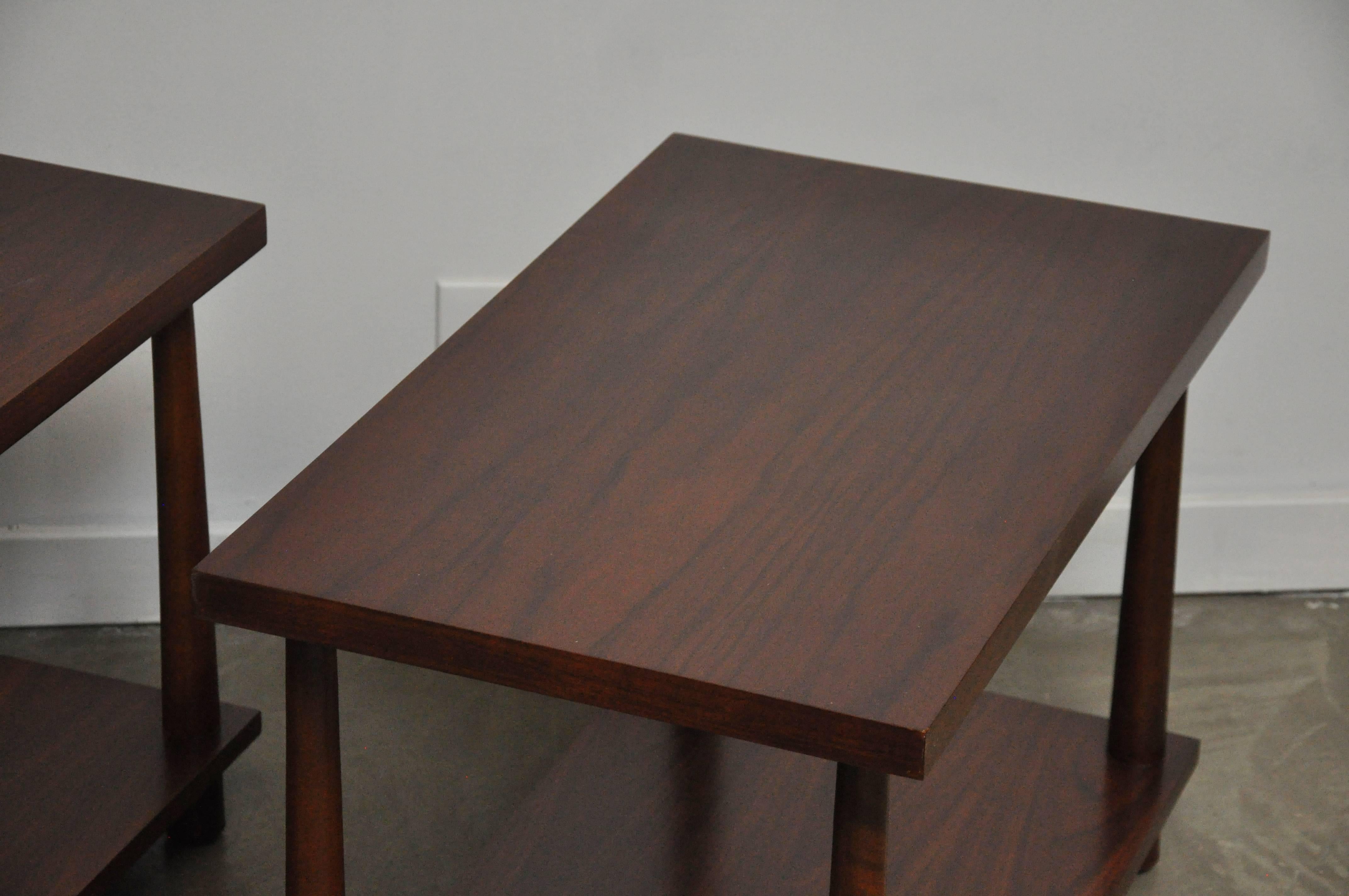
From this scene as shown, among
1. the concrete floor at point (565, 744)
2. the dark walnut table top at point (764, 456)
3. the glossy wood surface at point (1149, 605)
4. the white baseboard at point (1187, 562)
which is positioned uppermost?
the dark walnut table top at point (764, 456)

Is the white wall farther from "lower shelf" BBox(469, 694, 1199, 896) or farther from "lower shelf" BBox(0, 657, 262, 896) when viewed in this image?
"lower shelf" BBox(469, 694, 1199, 896)

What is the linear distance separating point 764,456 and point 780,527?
0.34 ft

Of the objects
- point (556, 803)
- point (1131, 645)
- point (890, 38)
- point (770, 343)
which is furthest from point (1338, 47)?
point (556, 803)

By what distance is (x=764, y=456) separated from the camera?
126cm

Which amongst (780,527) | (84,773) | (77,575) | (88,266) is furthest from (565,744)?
(780,527)

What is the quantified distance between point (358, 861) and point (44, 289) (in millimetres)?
792

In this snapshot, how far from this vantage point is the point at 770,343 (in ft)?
4.69

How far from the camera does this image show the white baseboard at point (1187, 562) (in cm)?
236

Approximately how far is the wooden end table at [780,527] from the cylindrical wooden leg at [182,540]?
0.36 m

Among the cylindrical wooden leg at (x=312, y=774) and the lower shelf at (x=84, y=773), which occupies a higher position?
the cylindrical wooden leg at (x=312, y=774)

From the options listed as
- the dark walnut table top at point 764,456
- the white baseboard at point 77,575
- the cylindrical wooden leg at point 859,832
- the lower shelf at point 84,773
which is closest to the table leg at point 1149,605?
the dark walnut table top at point 764,456

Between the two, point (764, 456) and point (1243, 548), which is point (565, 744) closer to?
point (764, 456)

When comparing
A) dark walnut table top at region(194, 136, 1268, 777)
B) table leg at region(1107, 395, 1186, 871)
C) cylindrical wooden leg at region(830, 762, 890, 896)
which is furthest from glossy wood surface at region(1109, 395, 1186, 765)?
cylindrical wooden leg at region(830, 762, 890, 896)

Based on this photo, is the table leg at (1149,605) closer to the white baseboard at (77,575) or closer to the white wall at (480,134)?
the white wall at (480,134)
